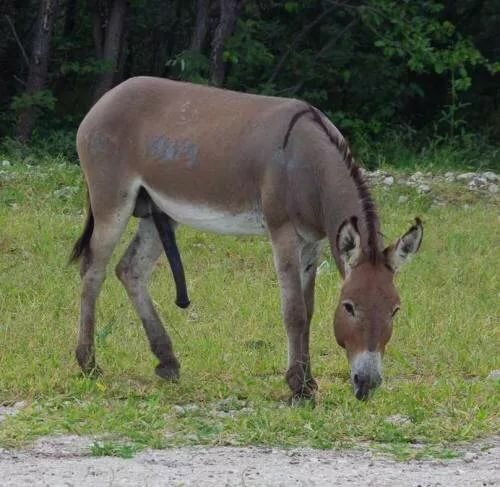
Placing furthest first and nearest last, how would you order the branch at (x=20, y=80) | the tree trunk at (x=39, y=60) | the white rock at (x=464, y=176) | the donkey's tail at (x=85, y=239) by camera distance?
the branch at (x=20, y=80)
the tree trunk at (x=39, y=60)
the white rock at (x=464, y=176)
the donkey's tail at (x=85, y=239)

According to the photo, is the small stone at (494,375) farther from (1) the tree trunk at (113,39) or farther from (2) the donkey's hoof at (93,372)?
(1) the tree trunk at (113,39)

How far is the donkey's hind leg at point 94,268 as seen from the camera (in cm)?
773

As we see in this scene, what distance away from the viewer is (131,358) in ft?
26.9

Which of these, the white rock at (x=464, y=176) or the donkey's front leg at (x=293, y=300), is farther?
the white rock at (x=464, y=176)

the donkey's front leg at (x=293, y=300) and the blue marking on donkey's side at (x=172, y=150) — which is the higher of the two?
the blue marking on donkey's side at (x=172, y=150)

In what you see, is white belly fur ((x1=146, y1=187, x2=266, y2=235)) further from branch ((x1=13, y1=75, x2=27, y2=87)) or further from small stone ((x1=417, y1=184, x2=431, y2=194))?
branch ((x1=13, y1=75, x2=27, y2=87))

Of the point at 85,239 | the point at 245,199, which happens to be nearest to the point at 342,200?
the point at 245,199

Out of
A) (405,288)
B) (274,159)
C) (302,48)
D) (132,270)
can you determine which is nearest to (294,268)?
(274,159)

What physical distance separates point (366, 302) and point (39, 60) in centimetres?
1241

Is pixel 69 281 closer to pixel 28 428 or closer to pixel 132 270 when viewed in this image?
pixel 132 270

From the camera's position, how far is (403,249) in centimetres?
670

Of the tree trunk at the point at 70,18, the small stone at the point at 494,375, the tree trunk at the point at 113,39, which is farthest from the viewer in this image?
the tree trunk at the point at 70,18

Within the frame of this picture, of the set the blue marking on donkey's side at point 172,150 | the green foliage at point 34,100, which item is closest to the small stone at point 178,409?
the blue marking on donkey's side at point 172,150

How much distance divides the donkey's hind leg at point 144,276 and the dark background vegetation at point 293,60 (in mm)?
9423
